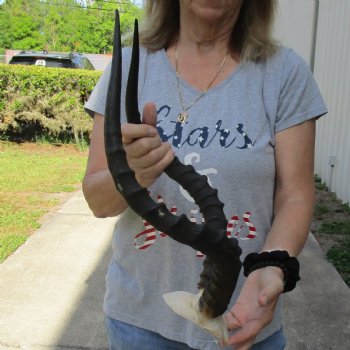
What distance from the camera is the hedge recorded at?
11.2 m

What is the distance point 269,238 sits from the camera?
1.71 m

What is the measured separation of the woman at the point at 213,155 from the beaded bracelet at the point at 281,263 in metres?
0.09

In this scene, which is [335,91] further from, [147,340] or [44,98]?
[147,340]

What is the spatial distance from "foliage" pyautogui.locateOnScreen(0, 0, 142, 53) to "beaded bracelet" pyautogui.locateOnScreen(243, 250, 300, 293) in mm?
51462

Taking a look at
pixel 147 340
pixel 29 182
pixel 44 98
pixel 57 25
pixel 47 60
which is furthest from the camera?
pixel 57 25

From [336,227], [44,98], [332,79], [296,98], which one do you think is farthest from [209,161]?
[44,98]

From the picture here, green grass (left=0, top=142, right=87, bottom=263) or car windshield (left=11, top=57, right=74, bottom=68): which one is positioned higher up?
car windshield (left=11, top=57, right=74, bottom=68)

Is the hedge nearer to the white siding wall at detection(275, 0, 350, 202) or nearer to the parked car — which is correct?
the parked car

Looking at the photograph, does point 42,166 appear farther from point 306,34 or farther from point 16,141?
point 306,34

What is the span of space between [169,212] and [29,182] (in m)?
7.74

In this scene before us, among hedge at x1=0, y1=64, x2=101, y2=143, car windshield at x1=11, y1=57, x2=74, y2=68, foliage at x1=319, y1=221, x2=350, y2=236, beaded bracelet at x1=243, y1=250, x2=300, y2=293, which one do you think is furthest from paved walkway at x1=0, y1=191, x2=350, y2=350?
car windshield at x1=11, y1=57, x2=74, y2=68

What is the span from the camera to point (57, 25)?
54844 mm

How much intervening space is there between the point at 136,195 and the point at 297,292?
387cm

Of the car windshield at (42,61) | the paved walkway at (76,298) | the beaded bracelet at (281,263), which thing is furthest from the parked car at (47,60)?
the beaded bracelet at (281,263)
